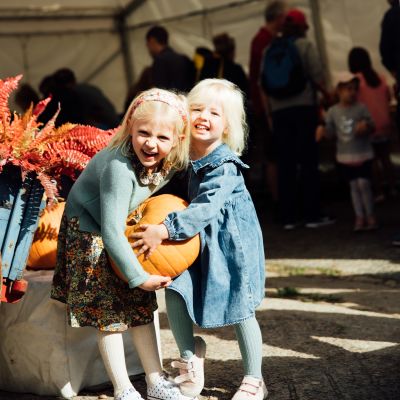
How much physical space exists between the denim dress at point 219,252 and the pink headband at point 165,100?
0.87 ft

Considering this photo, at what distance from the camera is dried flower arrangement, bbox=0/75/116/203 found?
4.46m

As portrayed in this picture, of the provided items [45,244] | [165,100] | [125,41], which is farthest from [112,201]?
[125,41]

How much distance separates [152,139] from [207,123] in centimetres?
33

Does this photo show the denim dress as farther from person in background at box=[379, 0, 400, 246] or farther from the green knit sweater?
person in background at box=[379, 0, 400, 246]

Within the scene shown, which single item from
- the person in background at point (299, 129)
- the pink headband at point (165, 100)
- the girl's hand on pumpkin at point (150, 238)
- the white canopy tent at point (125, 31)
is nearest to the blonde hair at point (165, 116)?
the pink headband at point (165, 100)

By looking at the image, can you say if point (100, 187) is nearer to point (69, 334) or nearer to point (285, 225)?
point (69, 334)

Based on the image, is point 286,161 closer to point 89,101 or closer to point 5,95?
point 89,101

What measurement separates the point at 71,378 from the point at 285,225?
533 centimetres

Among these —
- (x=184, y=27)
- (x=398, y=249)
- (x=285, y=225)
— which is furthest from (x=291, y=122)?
(x=184, y=27)

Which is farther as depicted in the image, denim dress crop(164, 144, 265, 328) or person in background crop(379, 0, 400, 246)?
person in background crop(379, 0, 400, 246)

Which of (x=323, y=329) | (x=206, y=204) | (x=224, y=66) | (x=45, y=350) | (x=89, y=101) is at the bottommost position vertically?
(x=323, y=329)

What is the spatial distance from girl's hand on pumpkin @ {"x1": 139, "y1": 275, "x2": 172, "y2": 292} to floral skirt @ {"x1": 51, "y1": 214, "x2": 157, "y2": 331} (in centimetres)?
19

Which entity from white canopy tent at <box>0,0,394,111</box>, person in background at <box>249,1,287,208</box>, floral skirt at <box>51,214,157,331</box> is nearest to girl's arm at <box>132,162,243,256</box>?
floral skirt at <box>51,214,157,331</box>

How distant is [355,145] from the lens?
887 cm
